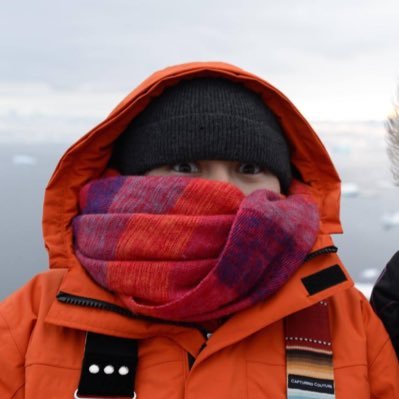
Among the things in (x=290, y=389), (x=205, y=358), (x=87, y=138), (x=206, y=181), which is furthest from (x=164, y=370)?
(x=87, y=138)

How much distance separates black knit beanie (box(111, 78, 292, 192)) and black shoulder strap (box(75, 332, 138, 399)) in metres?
0.29

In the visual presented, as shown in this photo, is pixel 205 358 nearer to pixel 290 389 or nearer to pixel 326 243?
pixel 290 389

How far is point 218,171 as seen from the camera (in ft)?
2.97

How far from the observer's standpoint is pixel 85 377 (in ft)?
2.71

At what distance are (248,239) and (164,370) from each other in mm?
238

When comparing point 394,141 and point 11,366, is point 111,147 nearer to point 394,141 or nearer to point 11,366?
point 11,366

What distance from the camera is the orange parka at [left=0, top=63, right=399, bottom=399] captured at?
831mm

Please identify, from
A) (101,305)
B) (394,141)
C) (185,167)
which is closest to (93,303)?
(101,305)

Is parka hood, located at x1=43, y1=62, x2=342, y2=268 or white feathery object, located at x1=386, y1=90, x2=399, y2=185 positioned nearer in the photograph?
parka hood, located at x1=43, y1=62, x2=342, y2=268

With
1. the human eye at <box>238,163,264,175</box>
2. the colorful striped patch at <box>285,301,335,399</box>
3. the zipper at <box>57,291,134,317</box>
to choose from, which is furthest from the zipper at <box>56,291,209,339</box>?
the human eye at <box>238,163,264,175</box>

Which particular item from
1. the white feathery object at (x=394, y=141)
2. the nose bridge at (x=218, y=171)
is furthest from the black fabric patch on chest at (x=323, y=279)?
the white feathery object at (x=394, y=141)

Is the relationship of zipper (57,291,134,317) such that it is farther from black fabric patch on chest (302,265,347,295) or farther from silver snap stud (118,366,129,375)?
black fabric patch on chest (302,265,347,295)

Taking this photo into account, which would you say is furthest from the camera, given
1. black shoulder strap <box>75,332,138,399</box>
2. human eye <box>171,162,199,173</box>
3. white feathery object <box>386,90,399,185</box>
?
white feathery object <box>386,90,399,185</box>

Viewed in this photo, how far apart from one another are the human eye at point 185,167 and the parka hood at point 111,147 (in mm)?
125
